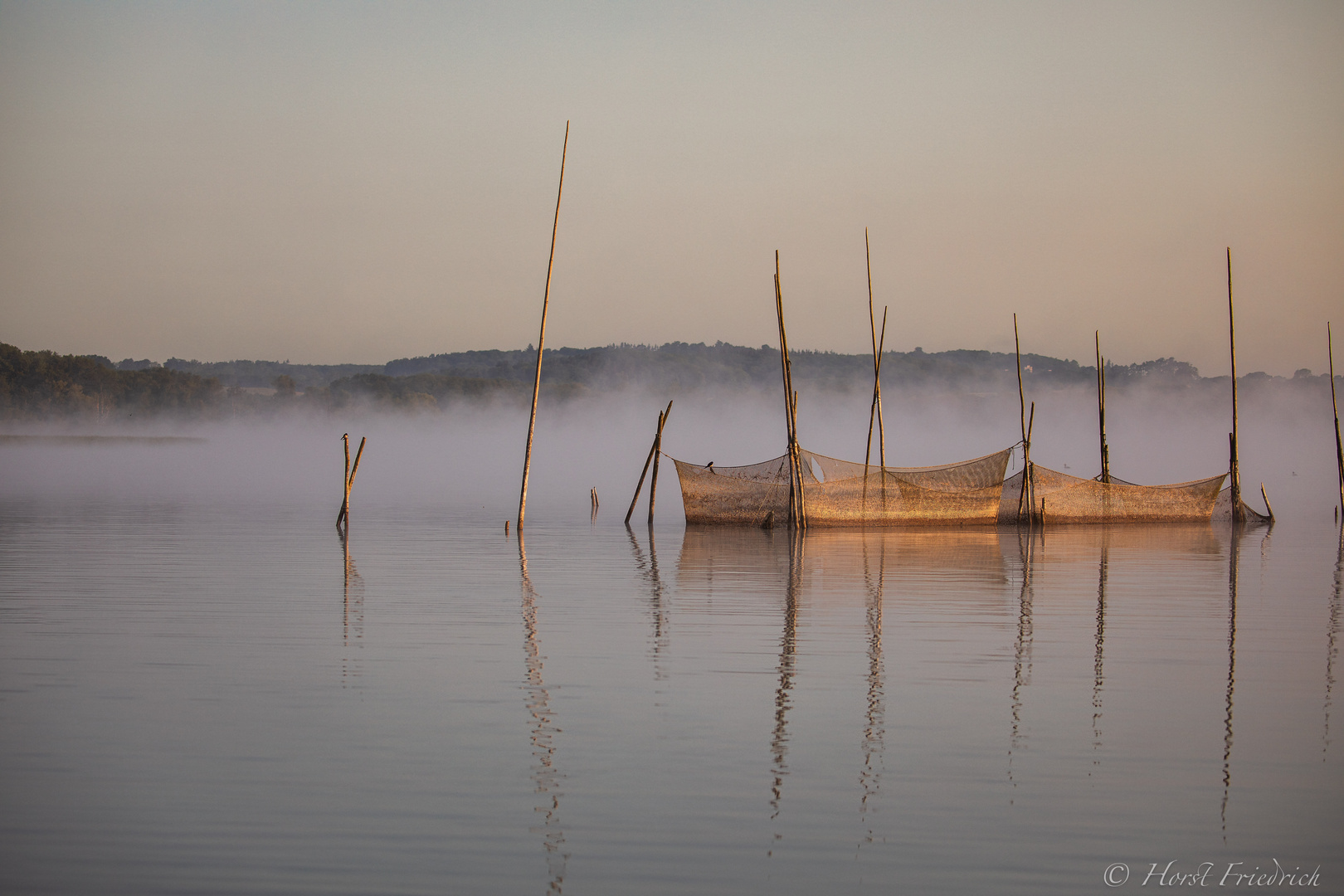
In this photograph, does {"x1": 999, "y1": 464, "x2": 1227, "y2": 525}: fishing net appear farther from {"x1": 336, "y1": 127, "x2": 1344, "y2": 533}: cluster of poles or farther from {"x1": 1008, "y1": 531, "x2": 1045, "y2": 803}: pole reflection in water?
{"x1": 1008, "y1": 531, "x2": 1045, "y2": 803}: pole reflection in water

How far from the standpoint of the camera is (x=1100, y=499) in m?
24.5

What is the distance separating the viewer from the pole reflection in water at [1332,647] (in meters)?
6.49

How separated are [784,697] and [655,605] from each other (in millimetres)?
4369

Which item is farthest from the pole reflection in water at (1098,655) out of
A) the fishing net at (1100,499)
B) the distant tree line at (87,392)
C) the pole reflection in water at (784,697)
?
the distant tree line at (87,392)

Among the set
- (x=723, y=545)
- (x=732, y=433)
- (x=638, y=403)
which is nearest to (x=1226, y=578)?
(x=723, y=545)

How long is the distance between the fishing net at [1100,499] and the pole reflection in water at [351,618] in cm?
1419

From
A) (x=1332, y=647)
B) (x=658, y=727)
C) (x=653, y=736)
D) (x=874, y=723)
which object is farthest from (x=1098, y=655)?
(x=653, y=736)

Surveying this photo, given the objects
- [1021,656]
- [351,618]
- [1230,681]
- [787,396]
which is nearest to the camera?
[1230,681]

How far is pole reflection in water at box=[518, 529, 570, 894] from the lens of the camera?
451 cm

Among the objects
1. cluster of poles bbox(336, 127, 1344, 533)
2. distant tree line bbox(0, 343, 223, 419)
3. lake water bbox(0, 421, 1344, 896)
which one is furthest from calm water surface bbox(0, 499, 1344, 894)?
distant tree line bbox(0, 343, 223, 419)

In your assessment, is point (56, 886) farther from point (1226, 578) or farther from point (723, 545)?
point (723, 545)

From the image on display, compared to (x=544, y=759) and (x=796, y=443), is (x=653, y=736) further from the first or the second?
(x=796, y=443)

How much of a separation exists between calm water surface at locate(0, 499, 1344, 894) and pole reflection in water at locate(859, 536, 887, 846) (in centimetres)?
3

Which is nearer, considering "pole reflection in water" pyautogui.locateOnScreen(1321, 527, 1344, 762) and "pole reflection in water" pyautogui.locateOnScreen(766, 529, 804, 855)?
"pole reflection in water" pyautogui.locateOnScreen(766, 529, 804, 855)
